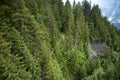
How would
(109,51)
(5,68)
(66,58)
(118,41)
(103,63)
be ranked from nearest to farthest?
(5,68)
(66,58)
(103,63)
(109,51)
(118,41)

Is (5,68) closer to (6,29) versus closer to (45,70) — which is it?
(6,29)

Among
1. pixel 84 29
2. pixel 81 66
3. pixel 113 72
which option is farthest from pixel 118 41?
pixel 81 66

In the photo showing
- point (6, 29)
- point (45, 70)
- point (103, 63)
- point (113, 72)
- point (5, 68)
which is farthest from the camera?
point (103, 63)

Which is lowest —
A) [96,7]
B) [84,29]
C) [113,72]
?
[113,72]

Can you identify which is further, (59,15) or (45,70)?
(59,15)

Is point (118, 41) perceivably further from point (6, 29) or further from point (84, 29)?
point (6, 29)

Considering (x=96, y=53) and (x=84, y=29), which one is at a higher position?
(x=84, y=29)
